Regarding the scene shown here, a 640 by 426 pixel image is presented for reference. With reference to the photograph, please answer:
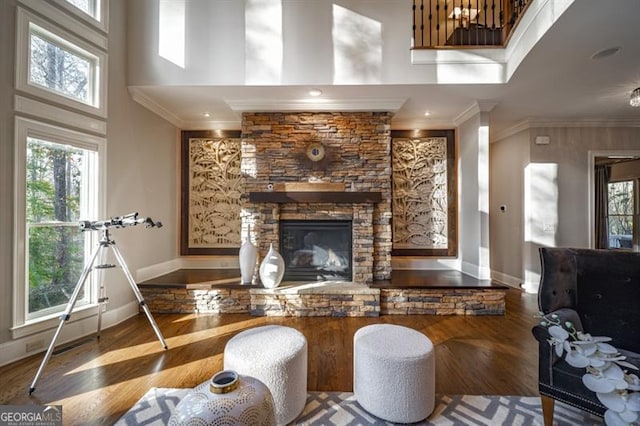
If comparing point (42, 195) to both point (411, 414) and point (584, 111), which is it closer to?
point (411, 414)

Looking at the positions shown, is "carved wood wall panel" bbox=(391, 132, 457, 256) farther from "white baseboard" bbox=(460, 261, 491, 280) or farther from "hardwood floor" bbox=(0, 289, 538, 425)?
"hardwood floor" bbox=(0, 289, 538, 425)

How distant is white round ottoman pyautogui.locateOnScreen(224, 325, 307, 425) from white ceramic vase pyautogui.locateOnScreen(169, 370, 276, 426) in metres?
0.51

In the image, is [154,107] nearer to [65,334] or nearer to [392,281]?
[65,334]

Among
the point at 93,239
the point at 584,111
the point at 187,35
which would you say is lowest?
the point at 93,239

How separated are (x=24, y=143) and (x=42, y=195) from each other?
478 millimetres

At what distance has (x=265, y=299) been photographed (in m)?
Result: 3.42

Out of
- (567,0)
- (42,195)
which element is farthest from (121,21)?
(567,0)

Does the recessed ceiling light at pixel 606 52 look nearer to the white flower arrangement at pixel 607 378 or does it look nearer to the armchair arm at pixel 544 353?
the armchair arm at pixel 544 353

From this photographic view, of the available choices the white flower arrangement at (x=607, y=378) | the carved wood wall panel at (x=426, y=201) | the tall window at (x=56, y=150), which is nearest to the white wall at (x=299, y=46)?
the tall window at (x=56, y=150)

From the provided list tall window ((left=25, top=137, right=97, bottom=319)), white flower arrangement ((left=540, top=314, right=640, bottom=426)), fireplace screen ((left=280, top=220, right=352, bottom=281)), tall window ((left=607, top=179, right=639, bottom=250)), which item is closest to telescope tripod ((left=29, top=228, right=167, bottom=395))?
tall window ((left=25, top=137, right=97, bottom=319))

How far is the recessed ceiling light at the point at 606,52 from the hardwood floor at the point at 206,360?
2794 millimetres

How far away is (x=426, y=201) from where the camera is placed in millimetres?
4480

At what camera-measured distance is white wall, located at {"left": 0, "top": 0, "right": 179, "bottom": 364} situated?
2.30 m

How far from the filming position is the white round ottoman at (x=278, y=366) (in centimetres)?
161
